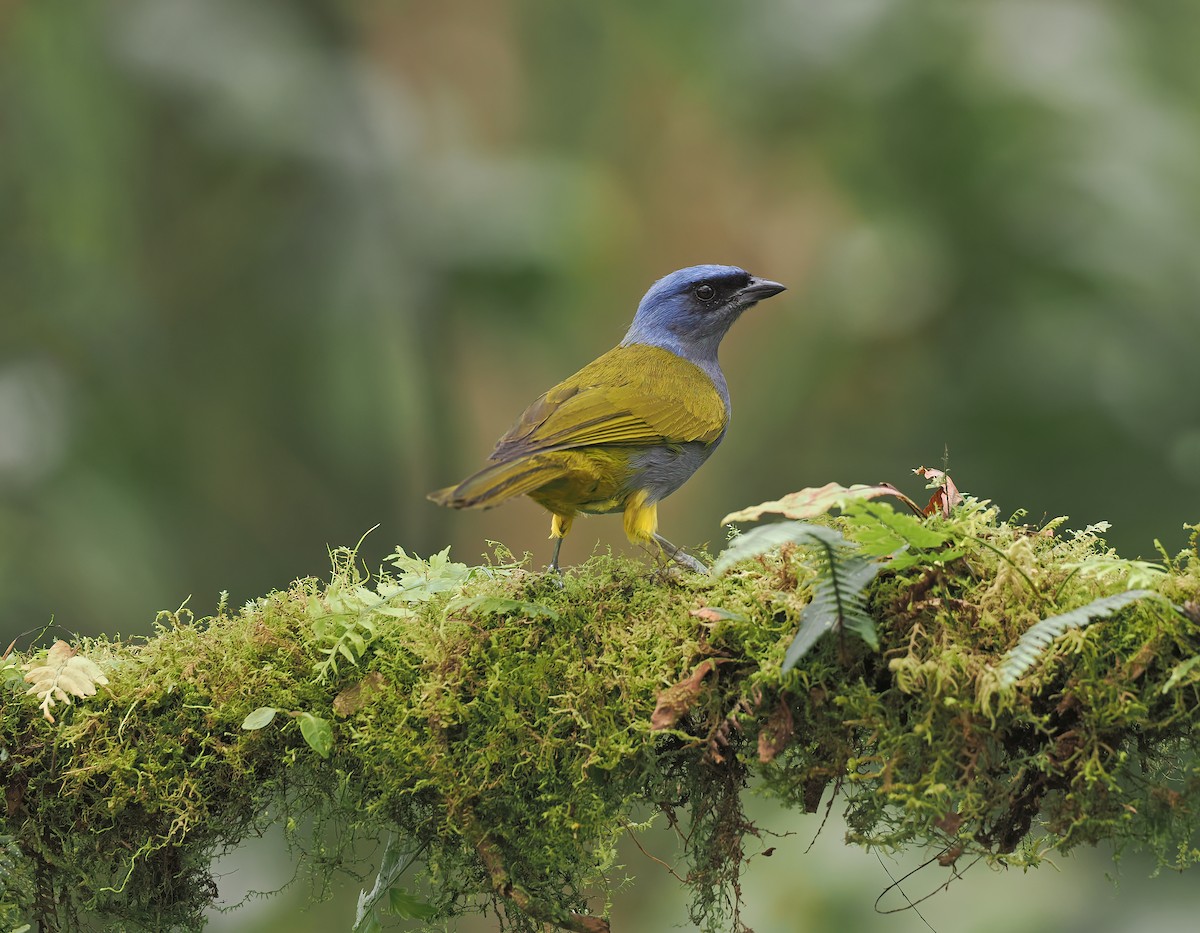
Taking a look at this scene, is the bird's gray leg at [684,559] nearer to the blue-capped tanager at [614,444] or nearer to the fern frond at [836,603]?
the blue-capped tanager at [614,444]

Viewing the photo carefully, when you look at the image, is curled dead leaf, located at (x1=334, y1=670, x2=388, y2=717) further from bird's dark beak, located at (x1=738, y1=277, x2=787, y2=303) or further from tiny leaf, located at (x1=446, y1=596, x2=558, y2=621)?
bird's dark beak, located at (x1=738, y1=277, x2=787, y2=303)

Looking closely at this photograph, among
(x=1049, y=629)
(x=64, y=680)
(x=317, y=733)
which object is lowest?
(x=1049, y=629)

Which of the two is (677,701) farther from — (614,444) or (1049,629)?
(614,444)

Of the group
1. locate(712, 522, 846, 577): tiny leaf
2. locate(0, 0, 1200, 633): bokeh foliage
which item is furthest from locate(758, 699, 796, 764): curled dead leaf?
locate(0, 0, 1200, 633): bokeh foliage

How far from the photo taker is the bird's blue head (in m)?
4.40

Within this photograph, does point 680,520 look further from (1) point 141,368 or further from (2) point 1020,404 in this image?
(1) point 141,368

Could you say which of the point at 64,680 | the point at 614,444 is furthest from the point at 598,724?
the point at 64,680

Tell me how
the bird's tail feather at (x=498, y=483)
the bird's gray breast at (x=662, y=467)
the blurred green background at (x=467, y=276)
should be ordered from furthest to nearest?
the blurred green background at (x=467, y=276)
the bird's gray breast at (x=662, y=467)
the bird's tail feather at (x=498, y=483)

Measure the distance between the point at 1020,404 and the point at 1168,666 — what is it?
5.37 meters

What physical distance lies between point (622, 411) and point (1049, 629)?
Answer: 1588mm

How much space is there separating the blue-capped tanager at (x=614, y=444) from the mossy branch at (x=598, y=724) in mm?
286

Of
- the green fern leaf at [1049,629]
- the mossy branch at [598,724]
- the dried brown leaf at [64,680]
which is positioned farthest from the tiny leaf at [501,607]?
the green fern leaf at [1049,629]

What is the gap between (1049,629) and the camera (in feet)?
7.28

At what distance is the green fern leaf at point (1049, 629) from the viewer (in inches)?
86.4
